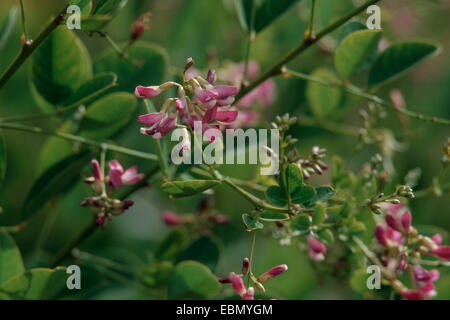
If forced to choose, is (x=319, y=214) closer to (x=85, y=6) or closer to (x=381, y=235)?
(x=381, y=235)

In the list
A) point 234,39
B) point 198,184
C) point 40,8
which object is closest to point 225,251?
point 234,39

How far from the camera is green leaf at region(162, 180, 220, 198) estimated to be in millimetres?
926

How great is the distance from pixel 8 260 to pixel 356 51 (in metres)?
0.96

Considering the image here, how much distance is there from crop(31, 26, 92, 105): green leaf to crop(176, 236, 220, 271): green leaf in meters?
0.50

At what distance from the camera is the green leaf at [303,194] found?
97cm

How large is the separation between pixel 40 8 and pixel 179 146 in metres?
1.70

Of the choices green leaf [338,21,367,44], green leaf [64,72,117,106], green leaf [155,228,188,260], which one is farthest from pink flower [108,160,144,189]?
green leaf [338,21,367,44]

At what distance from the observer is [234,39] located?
1987mm

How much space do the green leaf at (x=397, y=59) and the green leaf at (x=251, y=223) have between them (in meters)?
0.54

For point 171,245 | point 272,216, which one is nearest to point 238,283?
point 272,216

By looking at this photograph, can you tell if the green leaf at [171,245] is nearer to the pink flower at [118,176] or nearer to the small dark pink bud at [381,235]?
the pink flower at [118,176]

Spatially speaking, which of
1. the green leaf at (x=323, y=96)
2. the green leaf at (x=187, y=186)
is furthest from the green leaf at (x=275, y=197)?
the green leaf at (x=323, y=96)

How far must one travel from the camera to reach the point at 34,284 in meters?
1.06
